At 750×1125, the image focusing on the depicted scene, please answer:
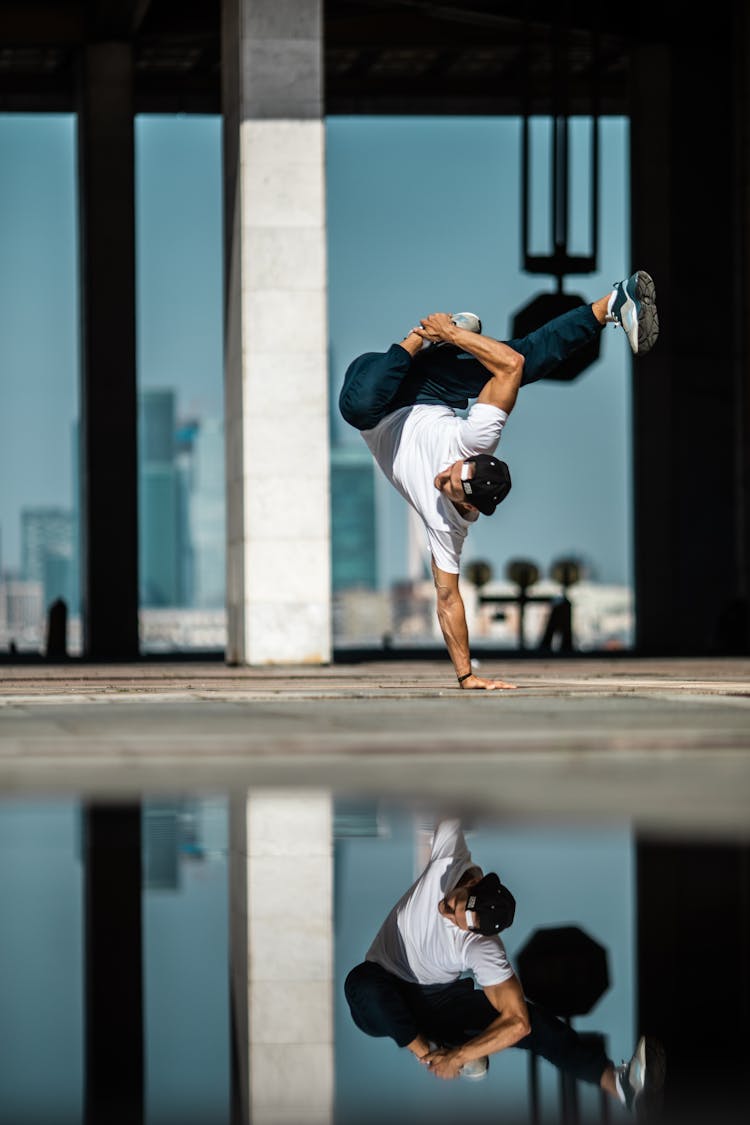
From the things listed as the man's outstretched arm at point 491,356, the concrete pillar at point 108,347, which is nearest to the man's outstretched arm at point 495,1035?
the man's outstretched arm at point 491,356

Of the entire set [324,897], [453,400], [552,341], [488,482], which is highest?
[552,341]

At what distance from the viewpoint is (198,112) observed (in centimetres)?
3841

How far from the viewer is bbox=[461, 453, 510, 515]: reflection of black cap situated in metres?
8.99

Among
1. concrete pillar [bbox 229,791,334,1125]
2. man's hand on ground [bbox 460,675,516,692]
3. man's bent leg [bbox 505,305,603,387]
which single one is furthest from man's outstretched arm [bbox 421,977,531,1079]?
man's hand on ground [bbox 460,675,516,692]

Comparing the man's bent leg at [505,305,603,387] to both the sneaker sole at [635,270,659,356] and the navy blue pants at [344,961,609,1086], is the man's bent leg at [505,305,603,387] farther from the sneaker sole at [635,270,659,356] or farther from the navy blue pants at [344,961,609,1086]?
the navy blue pants at [344,961,609,1086]

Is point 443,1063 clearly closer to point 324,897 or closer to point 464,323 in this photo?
point 324,897

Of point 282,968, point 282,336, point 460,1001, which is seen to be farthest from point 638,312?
point 282,336

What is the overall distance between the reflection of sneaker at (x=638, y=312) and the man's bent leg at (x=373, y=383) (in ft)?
3.77

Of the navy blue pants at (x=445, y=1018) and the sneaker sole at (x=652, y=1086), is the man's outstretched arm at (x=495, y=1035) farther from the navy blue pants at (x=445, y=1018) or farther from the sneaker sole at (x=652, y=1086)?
the sneaker sole at (x=652, y=1086)

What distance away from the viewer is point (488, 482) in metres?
8.99

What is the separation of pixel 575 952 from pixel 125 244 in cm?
3075

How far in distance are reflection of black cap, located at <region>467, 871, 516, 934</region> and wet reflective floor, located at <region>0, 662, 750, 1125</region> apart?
0.12 feet

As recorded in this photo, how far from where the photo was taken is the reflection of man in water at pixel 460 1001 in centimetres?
218

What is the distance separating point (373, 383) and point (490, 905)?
240 inches
